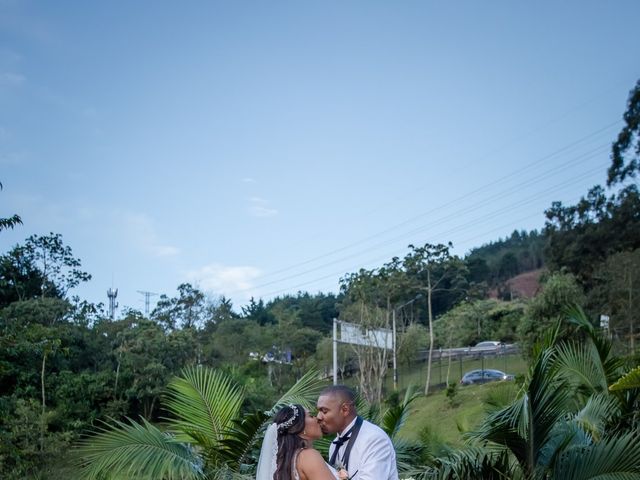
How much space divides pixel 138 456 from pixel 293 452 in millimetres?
2962

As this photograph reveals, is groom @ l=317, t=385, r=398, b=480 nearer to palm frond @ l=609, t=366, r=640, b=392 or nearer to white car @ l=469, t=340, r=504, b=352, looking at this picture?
palm frond @ l=609, t=366, r=640, b=392

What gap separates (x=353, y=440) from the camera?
13.6 ft

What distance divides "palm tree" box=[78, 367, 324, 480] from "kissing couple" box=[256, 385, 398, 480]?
2.18m

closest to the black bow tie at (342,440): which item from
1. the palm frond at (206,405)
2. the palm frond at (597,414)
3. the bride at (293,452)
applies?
the bride at (293,452)

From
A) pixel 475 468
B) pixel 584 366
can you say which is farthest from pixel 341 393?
pixel 584 366

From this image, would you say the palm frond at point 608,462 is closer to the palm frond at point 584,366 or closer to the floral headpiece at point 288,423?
the palm frond at point 584,366

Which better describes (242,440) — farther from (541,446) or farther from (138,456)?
(541,446)

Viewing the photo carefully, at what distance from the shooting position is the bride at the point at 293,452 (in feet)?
11.9

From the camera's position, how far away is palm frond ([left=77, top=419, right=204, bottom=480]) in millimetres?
6066

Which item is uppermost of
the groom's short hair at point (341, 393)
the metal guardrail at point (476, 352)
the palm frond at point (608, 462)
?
the groom's short hair at point (341, 393)

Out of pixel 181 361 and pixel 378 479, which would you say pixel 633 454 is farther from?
pixel 181 361

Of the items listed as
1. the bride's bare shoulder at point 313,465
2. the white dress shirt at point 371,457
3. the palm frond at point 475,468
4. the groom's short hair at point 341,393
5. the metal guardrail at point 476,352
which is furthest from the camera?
the metal guardrail at point 476,352

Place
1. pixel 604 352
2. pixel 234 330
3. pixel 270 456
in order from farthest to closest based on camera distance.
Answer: pixel 234 330, pixel 604 352, pixel 270 456

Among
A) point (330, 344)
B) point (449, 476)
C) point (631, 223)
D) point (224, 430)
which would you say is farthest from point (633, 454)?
point (330, 344)
